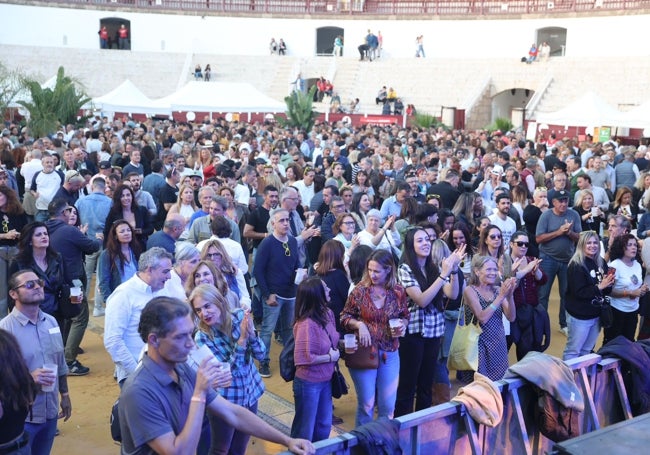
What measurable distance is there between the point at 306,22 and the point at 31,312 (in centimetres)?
4071

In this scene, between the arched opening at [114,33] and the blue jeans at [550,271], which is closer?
the blue jeans at [550,271]

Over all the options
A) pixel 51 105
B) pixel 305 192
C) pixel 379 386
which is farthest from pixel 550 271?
pixel 51 105

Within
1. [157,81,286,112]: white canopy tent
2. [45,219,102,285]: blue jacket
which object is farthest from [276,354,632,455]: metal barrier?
[157,81,286,112]: white canopy tent

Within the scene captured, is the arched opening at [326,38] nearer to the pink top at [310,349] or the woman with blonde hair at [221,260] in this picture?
the woman with blonde hair at [221,260]

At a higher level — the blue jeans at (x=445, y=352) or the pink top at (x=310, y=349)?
the pink top at (x=310, y=349)

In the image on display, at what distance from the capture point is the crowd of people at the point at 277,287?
3.67 meters

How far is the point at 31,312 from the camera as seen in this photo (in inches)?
181

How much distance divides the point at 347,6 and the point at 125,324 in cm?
4091

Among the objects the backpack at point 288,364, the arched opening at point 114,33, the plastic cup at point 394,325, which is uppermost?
the arched opening at point 114,33

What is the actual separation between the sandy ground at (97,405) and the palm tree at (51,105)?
11680 millimetres

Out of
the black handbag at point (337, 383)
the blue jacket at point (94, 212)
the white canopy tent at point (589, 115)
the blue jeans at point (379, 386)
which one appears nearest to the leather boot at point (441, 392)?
the blue jeans at point (379, 386)

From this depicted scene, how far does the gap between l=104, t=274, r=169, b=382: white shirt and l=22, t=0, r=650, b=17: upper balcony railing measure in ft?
125

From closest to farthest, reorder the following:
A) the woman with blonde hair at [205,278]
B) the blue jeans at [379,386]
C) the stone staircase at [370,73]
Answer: the woman with blonde hair at [205,278] → the blue jeans at [379,386] → the stone staircase at [370,73]

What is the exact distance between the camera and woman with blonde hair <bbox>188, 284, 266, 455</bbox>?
4355 millimetres
